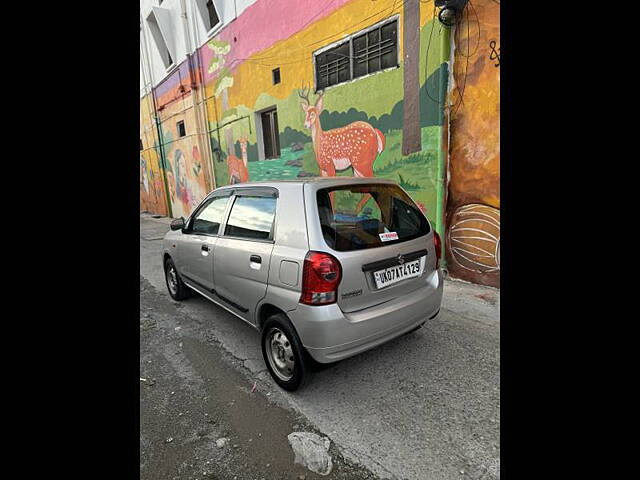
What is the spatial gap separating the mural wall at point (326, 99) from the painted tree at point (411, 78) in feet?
0.05

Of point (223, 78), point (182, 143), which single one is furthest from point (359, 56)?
point (182, 143)

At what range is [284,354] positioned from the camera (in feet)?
8.61

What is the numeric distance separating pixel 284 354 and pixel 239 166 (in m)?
7.89

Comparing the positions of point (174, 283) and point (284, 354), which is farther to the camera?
point (174, 283)

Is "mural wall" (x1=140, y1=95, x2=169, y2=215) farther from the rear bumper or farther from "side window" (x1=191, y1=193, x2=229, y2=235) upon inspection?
the rear bumper

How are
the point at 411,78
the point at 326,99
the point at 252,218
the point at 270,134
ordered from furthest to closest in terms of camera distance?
the point at 270,134, the point at 326,99, the point at 411,78, the point at 252,218

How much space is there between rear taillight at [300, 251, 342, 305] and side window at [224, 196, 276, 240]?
0.57m

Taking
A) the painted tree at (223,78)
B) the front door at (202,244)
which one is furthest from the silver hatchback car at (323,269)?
the painted tree at (223,78)

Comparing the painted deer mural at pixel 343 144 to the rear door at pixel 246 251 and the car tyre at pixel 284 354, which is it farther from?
the car tyre at pixel 284 354

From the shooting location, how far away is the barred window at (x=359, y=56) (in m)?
5.22

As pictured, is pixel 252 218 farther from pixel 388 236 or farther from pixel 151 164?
pixel 151 164

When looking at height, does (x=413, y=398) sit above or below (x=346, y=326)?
below
